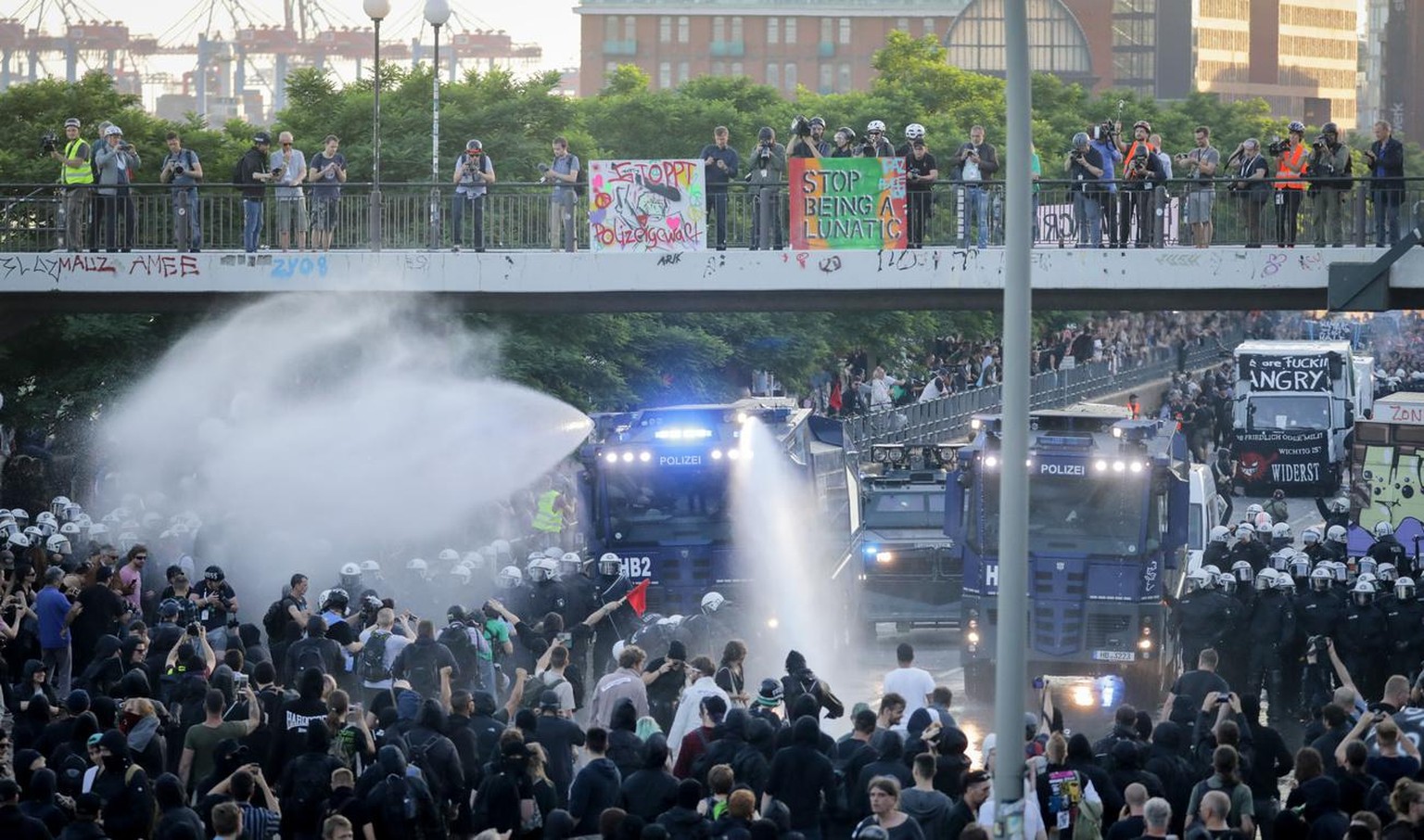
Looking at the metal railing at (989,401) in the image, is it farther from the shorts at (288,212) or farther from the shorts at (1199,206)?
the shorts at (288,212)

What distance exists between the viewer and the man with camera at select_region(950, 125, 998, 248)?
27359mm

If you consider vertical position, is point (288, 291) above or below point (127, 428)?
above

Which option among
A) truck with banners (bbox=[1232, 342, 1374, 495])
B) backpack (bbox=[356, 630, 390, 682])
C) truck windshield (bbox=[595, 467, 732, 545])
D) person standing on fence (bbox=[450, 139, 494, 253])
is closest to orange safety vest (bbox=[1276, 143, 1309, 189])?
truck windshield (bbox=[595, 467, 732, 545])

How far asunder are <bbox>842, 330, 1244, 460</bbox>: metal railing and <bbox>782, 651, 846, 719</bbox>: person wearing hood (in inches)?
455

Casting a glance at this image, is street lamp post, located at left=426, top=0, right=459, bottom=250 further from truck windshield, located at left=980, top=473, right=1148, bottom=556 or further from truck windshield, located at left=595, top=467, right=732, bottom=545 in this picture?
truck windshield, located at left=980, top=473, right=1148, bottom=556

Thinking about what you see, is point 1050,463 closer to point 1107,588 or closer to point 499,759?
point 1107,588

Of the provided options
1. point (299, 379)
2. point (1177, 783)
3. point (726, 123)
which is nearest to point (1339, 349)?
point (726, 123)

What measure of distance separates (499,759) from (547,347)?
23.3 m

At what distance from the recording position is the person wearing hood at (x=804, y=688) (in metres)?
15.7

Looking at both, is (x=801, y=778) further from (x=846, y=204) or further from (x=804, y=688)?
(x=846, y=204)

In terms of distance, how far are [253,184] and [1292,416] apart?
27.1 metres

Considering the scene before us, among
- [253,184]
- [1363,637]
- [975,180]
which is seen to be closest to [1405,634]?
[1363,637]

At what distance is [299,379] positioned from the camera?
3117cm

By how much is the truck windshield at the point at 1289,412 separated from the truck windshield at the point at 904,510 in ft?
66.5
